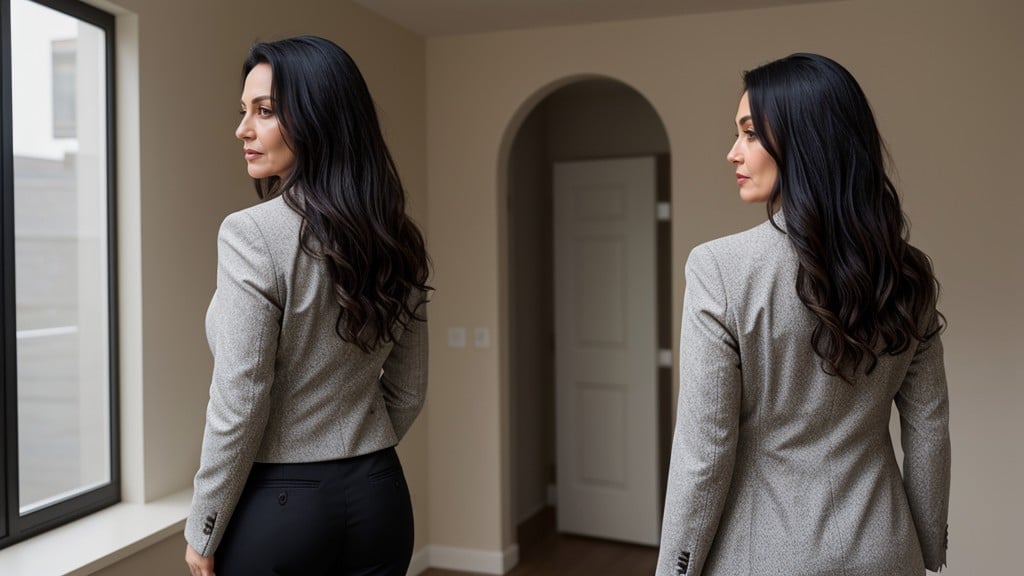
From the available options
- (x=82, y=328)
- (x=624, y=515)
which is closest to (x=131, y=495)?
(x=82, y=328)

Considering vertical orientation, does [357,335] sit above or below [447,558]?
above

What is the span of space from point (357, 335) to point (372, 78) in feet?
8.44

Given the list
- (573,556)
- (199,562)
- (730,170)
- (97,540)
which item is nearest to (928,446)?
(199,562)

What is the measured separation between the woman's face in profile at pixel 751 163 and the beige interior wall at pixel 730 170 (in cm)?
241

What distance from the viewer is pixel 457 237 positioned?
428 cm

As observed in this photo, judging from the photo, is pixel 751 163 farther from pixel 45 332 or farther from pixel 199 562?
pixel 45 332

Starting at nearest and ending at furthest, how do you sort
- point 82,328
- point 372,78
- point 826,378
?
point 826,378 < point 82,328 < point 372,78

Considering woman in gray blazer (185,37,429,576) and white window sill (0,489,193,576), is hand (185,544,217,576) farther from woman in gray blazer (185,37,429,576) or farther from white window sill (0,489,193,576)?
white window sill (0,489,193,576)

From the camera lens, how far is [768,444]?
139 centimetres

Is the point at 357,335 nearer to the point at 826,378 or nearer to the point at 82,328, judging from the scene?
the point at 826,378

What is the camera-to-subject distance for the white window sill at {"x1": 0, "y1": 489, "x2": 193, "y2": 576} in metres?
2.21

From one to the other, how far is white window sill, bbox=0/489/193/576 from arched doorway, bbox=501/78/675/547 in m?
2.35

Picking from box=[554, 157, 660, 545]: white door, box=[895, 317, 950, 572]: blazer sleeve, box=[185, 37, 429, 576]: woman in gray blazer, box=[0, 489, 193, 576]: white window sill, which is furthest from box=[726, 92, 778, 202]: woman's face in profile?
box=[554, 157, 660, 545]: white door

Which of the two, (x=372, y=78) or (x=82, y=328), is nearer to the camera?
(x=82, y=328)
